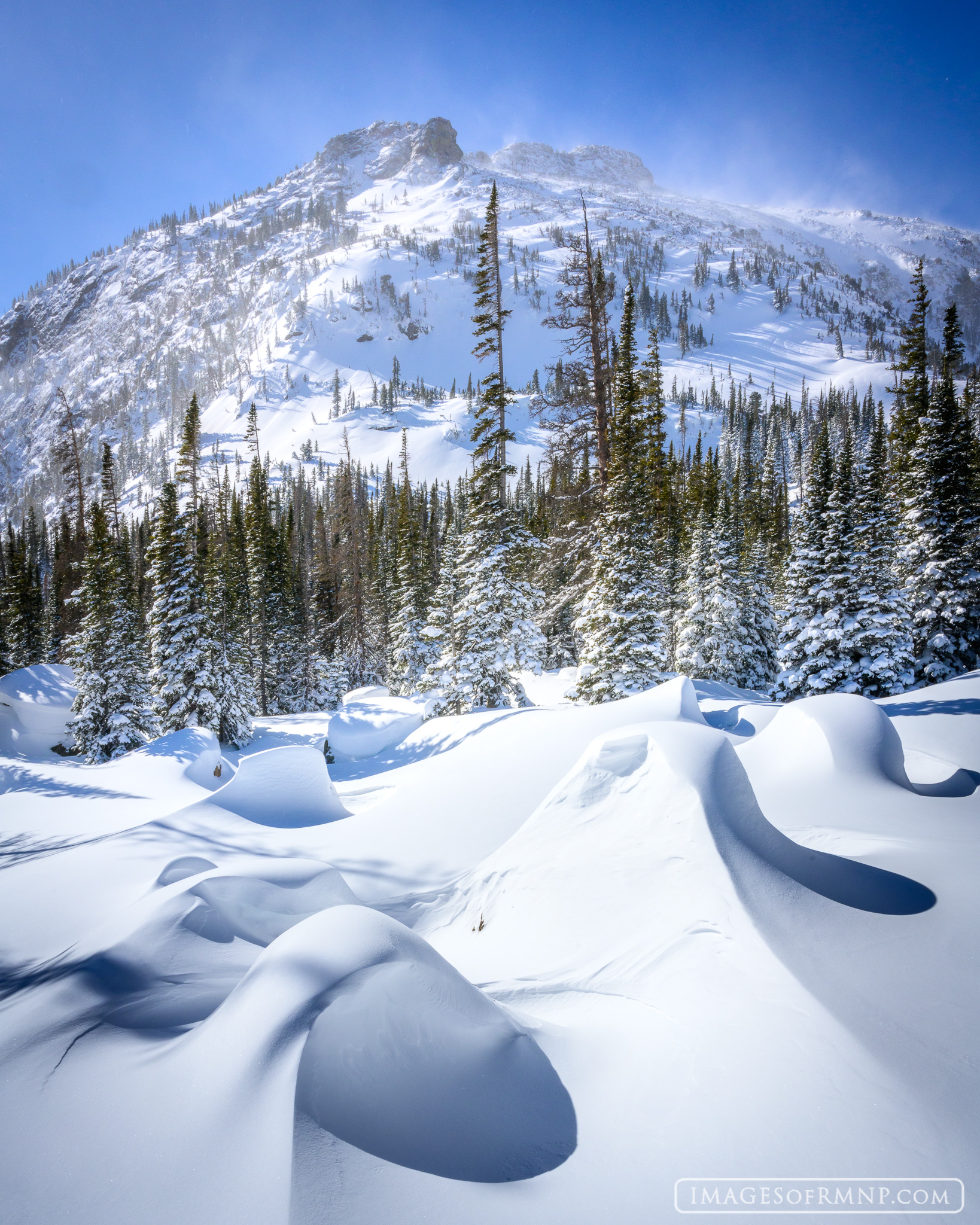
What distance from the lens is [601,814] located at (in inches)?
189

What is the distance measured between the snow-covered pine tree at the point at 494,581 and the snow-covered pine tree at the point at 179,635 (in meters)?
10.2

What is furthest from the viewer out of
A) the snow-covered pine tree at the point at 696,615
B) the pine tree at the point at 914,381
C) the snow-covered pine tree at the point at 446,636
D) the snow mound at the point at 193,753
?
the snow-covered pine tree at the point at 696,615

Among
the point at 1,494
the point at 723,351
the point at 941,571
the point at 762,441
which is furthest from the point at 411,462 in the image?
the point at 1,494

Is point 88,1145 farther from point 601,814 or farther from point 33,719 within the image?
point 33,719

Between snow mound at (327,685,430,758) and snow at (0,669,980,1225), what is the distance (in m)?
11.3

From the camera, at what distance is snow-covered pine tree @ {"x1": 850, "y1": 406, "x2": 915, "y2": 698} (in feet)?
56.1

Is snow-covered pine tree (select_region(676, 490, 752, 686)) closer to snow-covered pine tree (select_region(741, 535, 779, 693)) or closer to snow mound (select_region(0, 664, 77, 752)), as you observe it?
snow-covered pine tree (select_region(741, 535, 779, 693))

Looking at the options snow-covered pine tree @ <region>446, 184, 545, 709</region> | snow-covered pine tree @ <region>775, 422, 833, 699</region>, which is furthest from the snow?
snow-covered pine tree @ <region>775, 422, 833, 699</region>

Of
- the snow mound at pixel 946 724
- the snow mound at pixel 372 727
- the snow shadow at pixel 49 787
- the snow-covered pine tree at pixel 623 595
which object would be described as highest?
the snow-covered pine tree at pixel 623 595

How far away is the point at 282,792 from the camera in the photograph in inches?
297

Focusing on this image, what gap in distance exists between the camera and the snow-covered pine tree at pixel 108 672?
19438mm

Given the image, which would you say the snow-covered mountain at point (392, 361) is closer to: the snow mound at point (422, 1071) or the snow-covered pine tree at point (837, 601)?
the snow-covered pine tree at point (837, 601)

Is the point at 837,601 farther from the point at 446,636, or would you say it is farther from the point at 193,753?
the point at 193,753

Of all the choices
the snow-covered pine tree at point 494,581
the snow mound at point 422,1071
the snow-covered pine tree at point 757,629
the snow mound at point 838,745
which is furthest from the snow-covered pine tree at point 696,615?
the snow mound at point 422,1071
